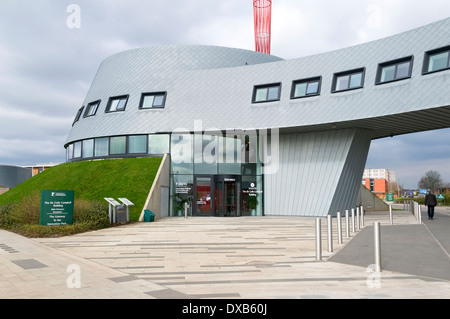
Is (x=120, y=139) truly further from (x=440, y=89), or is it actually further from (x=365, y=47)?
(x=440, y=89)

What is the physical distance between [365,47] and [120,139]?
16.7 metres

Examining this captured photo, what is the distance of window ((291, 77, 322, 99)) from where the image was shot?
2206 centimetres

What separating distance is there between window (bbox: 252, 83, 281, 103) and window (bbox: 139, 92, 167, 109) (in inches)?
254

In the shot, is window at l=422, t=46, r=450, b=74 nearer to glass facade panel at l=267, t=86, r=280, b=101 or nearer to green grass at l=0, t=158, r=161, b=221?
glass facade panel at l=267, t=86, r=280, b=101

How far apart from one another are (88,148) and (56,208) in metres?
13.6

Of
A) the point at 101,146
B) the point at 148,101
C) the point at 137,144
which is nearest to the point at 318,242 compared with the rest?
the point at 137,144

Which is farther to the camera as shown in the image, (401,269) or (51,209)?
(51,209)

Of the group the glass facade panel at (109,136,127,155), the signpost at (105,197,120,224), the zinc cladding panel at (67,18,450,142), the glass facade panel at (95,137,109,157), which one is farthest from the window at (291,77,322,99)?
the glass facade panel at (95,137,109,157)

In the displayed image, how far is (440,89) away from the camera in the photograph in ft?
55.6

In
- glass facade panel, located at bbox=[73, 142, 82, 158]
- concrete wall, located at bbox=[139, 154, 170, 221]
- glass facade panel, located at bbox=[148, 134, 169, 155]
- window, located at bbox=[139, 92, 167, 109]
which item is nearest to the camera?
concrete wall, located at bbox=[139, 154, 170, 221]

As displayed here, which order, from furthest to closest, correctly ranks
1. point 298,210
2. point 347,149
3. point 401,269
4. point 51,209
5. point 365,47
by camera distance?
point 298,210 → point 347,149 → point 365,47 → point 51,209 → point 401,269

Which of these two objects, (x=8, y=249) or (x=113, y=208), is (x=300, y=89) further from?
(x=8, y=249)
